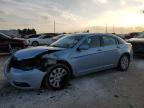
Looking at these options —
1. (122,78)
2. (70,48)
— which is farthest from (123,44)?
(70,48)

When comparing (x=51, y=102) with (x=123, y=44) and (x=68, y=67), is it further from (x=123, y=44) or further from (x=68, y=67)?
(x=123, y=44)

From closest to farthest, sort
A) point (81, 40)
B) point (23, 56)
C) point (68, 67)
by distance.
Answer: point (23, 56)
point (68, 67)
point (81, 40)

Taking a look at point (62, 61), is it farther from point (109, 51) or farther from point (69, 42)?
point (109, 51)

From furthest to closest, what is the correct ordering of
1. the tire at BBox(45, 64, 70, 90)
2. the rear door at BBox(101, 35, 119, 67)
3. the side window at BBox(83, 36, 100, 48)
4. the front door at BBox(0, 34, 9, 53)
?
the front door at BBox(0, 34, 9, 53) < the rear door at BBox(101, 35, 119, 67) < the side window at BBox(83, 36, 100, 48) < the tire at BBox(45, 64, 70, 90)

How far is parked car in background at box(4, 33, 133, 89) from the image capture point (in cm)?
621

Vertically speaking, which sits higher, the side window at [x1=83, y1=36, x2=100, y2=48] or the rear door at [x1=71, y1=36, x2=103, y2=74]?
the side window at [x1=83, y1=36, x2=100, y2=48]

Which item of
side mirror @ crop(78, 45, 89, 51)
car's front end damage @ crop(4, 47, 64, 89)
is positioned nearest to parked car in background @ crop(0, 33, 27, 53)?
side mirror @ crop(78, 45, 89, 51)

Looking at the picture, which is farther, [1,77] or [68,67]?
[1,77]

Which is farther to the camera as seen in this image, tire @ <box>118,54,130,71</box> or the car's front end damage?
tire @ <box>118,54,130,71</box>

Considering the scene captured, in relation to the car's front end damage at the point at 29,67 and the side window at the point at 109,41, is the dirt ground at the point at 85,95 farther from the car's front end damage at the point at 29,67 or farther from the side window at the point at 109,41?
the side window at the point at 109,41

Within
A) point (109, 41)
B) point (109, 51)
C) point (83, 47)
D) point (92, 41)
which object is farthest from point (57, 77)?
point (109, 41)

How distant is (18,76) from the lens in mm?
6141

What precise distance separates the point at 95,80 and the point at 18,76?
2.67 m

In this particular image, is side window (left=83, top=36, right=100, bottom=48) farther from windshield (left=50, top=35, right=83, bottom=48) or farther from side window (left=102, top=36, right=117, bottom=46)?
side window (left=102, top=36, right=117, bottom=46)
